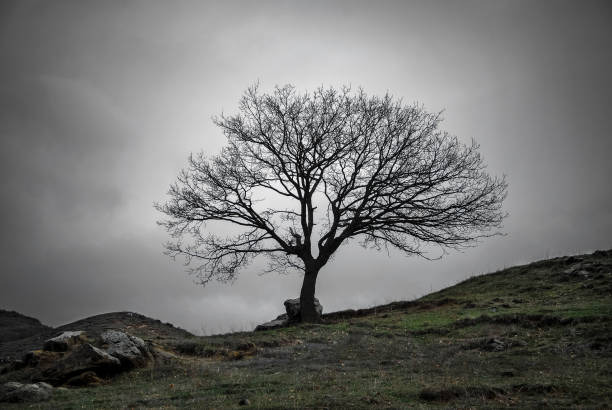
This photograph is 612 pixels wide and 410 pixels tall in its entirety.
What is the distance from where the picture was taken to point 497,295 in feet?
82.5

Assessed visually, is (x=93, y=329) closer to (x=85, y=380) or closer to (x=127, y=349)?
(x=127, y=349)

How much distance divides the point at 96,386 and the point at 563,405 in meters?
11.7

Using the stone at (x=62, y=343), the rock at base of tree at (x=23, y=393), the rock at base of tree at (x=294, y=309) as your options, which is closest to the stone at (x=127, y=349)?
the stone at (x=62, y=343)

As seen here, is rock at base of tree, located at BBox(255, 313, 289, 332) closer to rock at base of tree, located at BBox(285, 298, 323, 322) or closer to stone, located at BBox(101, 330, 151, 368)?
rock at base of tree, located at BBox(285, 298, 323, 322)

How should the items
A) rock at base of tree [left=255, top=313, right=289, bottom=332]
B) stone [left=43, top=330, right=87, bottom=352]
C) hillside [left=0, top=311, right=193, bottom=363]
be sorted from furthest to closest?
rock at base of tree [left=255, top=313, right=289, bottom=332], hillside [left=0, top=311, right=193, bottom=363], stone [left=43, top=330, right=87, bottom=352]

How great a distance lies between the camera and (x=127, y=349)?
1503 cm

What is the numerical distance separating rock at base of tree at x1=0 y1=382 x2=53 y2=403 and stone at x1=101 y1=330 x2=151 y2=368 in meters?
2.60

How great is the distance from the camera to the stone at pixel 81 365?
45.2ft

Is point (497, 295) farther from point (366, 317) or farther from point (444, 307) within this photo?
point (366, 317)

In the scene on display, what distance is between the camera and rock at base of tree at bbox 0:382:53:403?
37.3 feet

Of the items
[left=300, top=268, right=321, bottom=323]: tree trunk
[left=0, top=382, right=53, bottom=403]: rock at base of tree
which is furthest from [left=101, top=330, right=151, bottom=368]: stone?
[left=300, top=268, right=321, bottom=323]: tree trunk

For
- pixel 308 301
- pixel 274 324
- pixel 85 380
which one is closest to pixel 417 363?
pixel 85 380

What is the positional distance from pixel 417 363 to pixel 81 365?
997cm

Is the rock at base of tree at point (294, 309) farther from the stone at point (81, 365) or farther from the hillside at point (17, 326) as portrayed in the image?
the hillside at point (17, 326)
